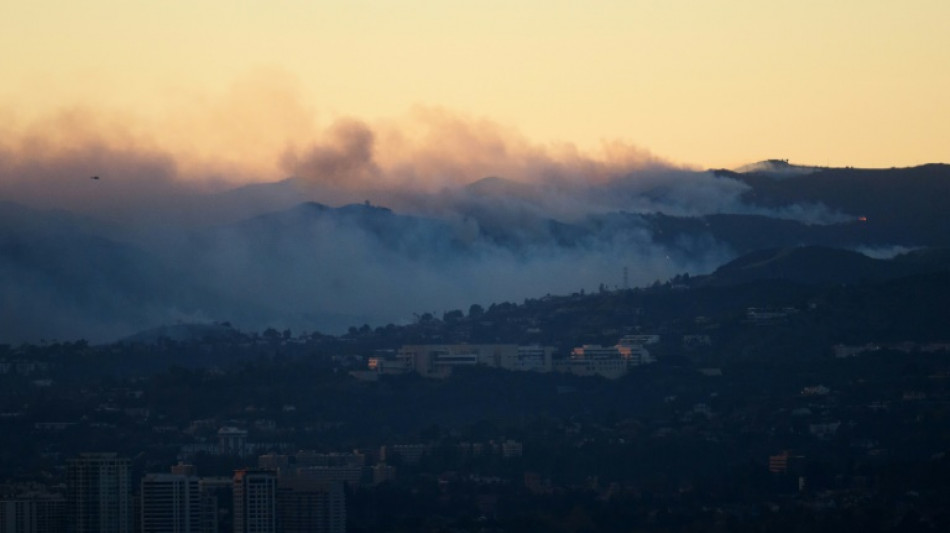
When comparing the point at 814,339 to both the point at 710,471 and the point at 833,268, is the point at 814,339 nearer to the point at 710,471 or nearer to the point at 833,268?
the point at 833,268

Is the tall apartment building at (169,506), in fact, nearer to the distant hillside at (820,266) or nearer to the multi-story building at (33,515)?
the multi-story building at (33,515)

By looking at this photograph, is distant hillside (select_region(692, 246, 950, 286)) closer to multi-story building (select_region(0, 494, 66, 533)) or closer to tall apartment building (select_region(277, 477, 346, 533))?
tall apartment building (select_region(277, 477, 346, 533))

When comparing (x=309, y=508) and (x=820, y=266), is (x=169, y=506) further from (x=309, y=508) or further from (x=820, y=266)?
(x=820, y=266)

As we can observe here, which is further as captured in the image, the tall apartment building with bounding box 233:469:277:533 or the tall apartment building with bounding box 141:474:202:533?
the tall apartment building with bounding box 233:469:277:533

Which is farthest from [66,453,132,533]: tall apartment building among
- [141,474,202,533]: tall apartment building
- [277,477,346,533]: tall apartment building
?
[277,477,346,533]: tall apartment building

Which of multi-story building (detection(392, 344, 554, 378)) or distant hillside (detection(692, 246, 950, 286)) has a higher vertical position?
distant hillside (detection(692, 246, 950, 286))

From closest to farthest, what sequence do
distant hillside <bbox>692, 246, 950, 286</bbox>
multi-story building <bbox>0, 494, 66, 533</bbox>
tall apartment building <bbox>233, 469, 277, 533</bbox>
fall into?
tall apartment building <bbox>233, 469, 277, 533</bbox>
multi-story building <bbox>0, 494, 66, 533</bbox>
distant hillside <bbox>692, 246, 950, 286</bbox>

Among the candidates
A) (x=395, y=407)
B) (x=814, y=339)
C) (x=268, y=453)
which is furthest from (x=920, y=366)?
(x=268, y=453)

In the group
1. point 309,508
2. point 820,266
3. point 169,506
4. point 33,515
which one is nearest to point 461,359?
point 820,266

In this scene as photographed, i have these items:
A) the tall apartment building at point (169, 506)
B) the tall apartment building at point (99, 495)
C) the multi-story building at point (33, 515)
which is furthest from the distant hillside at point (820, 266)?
the multi-story building at point (33, 515)
